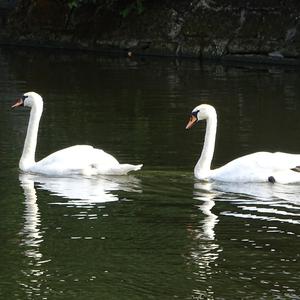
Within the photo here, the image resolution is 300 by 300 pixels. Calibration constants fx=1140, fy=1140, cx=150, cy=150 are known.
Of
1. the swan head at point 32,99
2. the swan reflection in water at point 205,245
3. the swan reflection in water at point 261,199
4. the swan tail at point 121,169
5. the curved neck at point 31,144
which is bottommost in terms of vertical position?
the swan reflection in water at point 205,245

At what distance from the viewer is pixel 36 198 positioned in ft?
40.5

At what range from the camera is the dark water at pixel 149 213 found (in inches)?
356

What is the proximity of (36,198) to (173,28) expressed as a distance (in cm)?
2132

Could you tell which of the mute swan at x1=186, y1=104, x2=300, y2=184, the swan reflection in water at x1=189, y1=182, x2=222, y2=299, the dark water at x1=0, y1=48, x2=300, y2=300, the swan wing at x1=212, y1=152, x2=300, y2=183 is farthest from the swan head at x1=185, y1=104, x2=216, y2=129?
the swan reflection in water at x1=189, y1=182, x2=222, y2=299

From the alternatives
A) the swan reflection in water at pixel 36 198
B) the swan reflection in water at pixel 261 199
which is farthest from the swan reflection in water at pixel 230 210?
the swan reflection in water at pixel 36 198

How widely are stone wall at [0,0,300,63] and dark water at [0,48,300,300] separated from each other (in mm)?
9393

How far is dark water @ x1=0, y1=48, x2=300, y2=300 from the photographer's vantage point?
29.7 feet

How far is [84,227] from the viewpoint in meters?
10.8

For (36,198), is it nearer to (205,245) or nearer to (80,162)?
(80,162)

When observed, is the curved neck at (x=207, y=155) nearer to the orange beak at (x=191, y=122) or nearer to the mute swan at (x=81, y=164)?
the orange beak at (x=191, y=122)

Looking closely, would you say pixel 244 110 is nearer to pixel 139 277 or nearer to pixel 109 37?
pixel 139 277

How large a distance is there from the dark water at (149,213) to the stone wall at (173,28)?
939cm

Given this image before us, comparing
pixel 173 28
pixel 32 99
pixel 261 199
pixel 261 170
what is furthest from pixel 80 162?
pixel 173 28

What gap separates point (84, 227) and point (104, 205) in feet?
3.48
